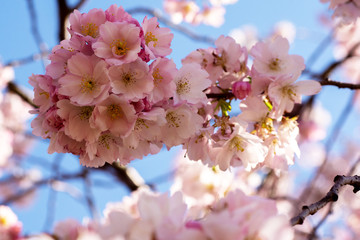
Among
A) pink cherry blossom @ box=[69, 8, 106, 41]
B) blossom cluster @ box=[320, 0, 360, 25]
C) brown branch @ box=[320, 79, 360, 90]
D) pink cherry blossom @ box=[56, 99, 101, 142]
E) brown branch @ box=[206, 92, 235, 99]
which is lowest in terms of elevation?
pink cherry blossom @ box=[56, 99, 101, 142]

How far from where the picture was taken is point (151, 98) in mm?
1132

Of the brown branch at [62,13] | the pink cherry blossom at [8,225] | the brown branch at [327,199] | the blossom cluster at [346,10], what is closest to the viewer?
the brown branch at [327,199]

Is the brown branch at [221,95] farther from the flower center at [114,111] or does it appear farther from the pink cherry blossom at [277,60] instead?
the flower center at [114,111]

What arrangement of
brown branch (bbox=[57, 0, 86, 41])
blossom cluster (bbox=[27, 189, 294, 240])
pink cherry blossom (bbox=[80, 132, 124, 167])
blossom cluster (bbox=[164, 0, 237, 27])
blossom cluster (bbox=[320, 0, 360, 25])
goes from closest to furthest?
blossom cluster (bbox=[27, 189, 294, 240]) < pink cherry blossom (bbox=[80, 132, 124, 167]) < blossom cluster (bbox=[320, 0, 360, 25]) < brown branch (bbox=[57, 0, 86, 41]) < blossom cluster (bbox=[164, 0, 237, 27])

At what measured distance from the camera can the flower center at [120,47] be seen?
1.07 m

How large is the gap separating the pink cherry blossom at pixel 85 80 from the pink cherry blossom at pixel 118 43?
0.04m

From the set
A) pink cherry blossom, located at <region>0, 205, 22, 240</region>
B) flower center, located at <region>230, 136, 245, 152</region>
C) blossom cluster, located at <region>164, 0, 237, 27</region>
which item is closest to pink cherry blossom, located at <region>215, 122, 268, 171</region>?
flower center, located at <region>230, 136, 245, 152</region>

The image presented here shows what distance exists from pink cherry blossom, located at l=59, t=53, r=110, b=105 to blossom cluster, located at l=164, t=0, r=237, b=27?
305cm

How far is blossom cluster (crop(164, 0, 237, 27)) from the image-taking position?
13.7 ft

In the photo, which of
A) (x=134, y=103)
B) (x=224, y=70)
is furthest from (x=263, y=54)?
(x=134, y=103)

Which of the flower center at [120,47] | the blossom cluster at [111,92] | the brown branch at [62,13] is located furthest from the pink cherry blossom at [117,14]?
the brown branch at [62,13]

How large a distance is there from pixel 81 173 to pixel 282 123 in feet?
7.78

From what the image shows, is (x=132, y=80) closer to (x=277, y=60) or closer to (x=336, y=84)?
(x=277, y=60)

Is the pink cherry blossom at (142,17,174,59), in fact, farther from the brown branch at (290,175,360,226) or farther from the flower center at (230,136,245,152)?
the brown branch at (290,175,360,226)
